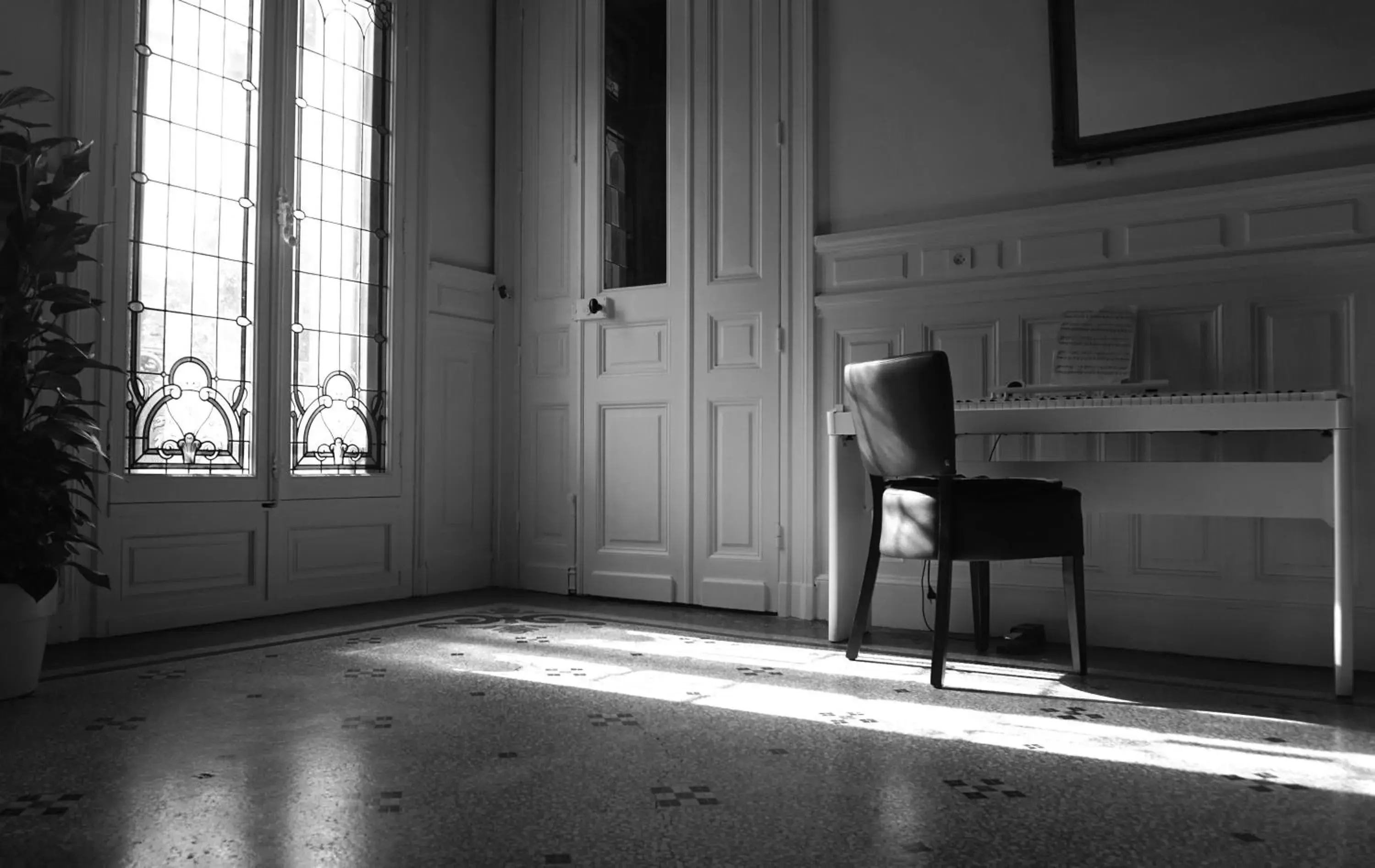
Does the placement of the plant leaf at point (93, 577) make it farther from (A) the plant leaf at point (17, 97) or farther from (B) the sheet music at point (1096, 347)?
(B) the sheet music at point (1096, 347)

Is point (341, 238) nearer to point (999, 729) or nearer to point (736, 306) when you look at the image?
point (736, 306)

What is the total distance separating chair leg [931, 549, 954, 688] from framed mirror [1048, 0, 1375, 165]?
1.71m

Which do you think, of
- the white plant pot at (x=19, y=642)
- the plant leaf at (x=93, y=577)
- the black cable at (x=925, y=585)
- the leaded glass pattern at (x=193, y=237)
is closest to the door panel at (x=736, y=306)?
the black cable at (x=925, y=585)

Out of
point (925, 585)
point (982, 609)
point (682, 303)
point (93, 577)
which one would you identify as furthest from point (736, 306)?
point (93, 577)

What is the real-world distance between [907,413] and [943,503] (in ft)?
0.91

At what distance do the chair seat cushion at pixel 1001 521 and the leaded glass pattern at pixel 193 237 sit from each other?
8.82 feet

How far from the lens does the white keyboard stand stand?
2.77m

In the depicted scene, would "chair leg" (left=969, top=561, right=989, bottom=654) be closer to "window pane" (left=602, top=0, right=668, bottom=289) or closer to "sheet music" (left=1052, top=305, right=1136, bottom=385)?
"sheet music" (left=1052, top=305, right=1136, bottom=385)

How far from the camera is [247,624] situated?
3930 mm

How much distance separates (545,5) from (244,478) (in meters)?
2.74

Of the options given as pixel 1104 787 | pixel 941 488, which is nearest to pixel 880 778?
pixel 1104 787

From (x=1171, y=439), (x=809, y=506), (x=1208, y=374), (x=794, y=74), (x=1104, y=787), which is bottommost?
(x=1104, y=787)

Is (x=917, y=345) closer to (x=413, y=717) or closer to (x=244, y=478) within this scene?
(x=413, y=717)

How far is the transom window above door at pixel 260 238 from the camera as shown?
3.79 m
